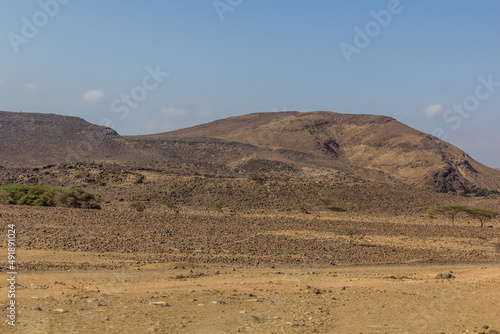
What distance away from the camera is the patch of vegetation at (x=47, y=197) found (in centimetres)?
2763

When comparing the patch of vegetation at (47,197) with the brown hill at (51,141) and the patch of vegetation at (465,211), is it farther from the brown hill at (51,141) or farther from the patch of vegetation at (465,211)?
the brown hill at (51,141)

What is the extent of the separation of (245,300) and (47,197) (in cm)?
2124

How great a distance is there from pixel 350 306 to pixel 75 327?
5431 mm

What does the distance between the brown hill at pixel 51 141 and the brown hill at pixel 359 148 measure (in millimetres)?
10324

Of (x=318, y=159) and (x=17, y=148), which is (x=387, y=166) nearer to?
(x=318, y=159)

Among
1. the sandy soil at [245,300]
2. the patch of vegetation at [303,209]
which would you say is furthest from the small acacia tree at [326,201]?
the sandy soil at [245,300]

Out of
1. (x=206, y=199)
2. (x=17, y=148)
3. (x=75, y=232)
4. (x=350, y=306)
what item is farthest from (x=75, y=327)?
(x=17, y=148)

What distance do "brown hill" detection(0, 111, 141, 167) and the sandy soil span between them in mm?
55149

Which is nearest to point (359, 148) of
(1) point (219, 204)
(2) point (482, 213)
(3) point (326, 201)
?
(3) point (326, 201)

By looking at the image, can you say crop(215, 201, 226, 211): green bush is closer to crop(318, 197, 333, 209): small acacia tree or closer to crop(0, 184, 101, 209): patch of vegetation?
crop(0, 184, 101, 209): patch of vegetation

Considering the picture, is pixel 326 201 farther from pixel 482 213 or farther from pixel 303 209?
pixel 482 213

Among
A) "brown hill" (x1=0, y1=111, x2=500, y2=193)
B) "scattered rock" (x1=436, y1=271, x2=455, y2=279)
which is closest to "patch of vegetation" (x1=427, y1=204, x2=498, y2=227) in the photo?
"scattered rock" (x1=436, y1=271, x2=455, y2=279)

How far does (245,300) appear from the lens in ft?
33.3

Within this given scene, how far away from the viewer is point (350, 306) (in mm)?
10125
